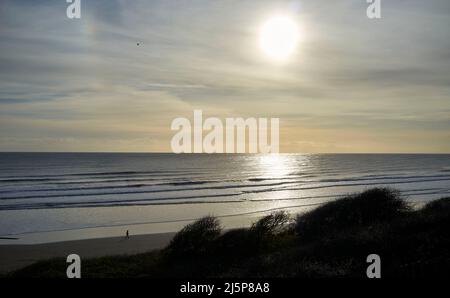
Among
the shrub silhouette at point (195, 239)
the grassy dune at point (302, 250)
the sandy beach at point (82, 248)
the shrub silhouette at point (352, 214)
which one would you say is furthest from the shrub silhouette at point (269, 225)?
the sandy beach at point (82, 248)

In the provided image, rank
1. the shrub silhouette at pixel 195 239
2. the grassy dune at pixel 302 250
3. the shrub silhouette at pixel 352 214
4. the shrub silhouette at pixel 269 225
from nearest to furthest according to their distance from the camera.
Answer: the grassy dune at pixel 302 250 < the shrub silhouette at pixel 195 239 < the shrub silhouette at pixel 269 225 < the shrub silhouette at pixel 352 214

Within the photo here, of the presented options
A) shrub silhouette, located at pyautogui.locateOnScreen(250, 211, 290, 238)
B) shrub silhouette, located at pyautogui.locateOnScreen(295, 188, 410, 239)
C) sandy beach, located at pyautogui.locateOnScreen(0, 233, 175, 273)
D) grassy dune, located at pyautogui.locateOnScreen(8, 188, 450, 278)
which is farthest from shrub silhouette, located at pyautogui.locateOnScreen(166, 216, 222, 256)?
shrub silhouette, located at pyautogui.locateOnScreen(295, 188, 410, 239)

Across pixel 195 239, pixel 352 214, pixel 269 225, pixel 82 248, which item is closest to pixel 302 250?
pixel 269 225

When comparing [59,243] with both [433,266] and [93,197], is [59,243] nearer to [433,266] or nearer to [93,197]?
[433,266]

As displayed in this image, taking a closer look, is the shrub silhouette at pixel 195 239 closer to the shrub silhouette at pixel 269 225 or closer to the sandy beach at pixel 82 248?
the shrub silhouette at pixel 269 225

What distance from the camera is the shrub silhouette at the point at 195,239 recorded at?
15203 millimetres

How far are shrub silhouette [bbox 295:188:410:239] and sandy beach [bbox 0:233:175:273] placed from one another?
20.5 feet

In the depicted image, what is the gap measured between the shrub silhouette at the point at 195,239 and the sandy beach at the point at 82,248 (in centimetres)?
312

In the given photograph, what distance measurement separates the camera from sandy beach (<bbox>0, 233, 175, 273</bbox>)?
18.3 metres

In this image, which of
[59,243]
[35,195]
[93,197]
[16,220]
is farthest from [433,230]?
[35,195]

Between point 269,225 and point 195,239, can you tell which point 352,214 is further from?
point 195,239

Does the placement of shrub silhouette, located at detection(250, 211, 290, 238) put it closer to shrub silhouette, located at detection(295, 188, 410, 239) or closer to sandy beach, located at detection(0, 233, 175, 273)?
shrub silhouette, located at detection(295, 188, 410, 239)

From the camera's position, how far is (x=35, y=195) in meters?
45.0
